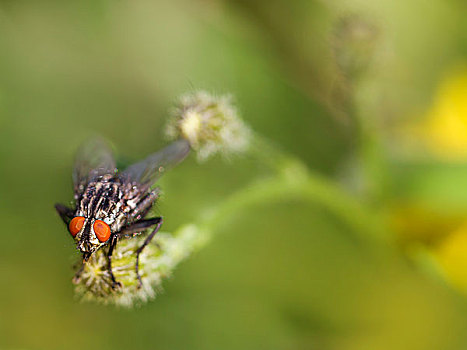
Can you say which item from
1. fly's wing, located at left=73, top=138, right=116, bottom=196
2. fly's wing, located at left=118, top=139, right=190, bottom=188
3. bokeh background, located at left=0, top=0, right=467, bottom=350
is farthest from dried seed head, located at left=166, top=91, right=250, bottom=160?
bokeh background, located at left=0, top=0, right=467, bottom=350

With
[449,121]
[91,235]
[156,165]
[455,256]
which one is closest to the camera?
[91,235]

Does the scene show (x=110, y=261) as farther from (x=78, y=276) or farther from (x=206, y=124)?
(x=206, y=124)

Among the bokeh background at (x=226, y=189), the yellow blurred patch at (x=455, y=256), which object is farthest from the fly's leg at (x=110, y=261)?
the yellow blurred patch at (x=455, y=256)

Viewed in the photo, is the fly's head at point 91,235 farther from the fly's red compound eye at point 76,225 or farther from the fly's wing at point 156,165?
the fly's wing at point 156,165

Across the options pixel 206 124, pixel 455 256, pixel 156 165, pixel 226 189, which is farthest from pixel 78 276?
pixel 455 256

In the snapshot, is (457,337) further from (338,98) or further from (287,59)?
(287,59)

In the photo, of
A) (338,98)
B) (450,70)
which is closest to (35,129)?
(338,98)
